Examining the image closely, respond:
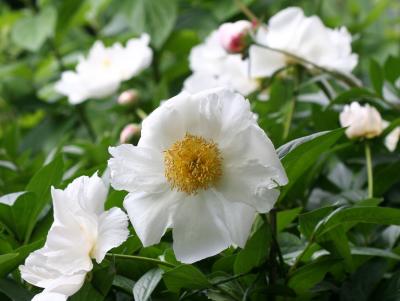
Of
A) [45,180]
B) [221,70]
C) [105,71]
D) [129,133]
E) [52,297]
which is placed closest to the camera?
[52,297]

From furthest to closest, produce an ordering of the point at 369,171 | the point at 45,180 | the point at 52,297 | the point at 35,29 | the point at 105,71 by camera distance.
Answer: the point at 35,29, the point at 105,71, the point at 369,171, the point at 45,180, the point at 52,297

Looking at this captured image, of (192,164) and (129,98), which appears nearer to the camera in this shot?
(192,164)

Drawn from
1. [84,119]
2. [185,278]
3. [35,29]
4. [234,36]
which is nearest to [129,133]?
[234,36]

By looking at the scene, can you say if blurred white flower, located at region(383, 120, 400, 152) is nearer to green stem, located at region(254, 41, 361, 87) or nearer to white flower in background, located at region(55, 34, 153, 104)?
green stem, located at region(254, 41, 361, 87)

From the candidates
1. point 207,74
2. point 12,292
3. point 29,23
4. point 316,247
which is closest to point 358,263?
point 316,247

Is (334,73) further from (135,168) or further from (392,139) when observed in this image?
(135,168)

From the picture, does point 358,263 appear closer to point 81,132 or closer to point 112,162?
point 112,162

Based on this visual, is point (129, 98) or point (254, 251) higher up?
point (254, 251)
